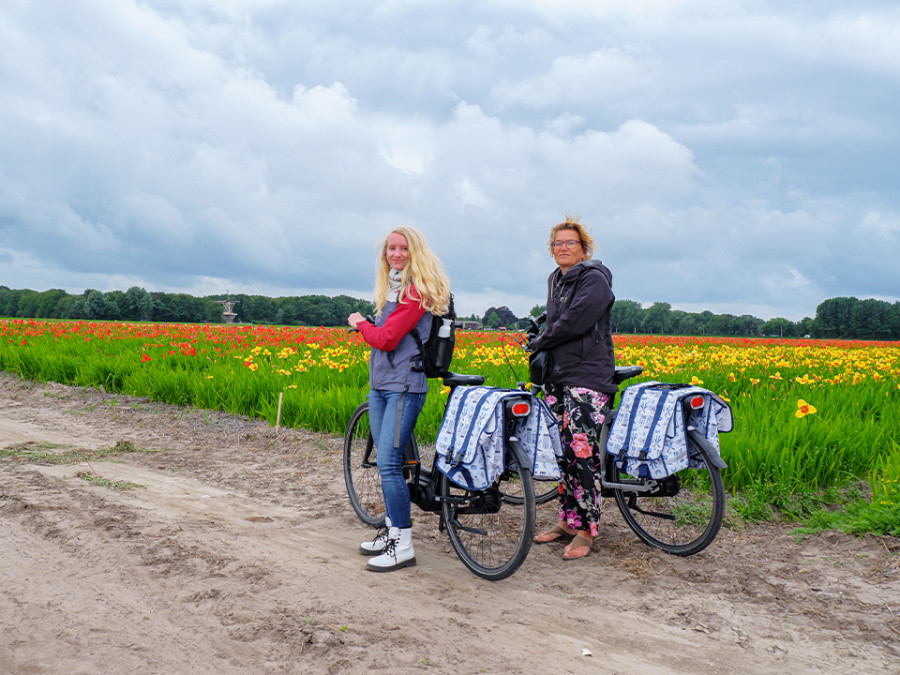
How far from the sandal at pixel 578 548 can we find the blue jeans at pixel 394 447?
3.63 feet

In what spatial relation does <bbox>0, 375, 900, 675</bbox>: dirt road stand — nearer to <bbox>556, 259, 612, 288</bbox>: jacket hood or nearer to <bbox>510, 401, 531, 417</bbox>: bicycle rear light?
<bbox>510, 401, 531, 417</bbox>: bicycle rear light

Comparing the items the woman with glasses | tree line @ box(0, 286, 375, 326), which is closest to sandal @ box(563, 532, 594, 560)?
the woman with glasses

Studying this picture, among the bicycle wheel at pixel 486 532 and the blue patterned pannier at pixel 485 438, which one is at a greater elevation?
the blue patterned pannier at pixel 485 438

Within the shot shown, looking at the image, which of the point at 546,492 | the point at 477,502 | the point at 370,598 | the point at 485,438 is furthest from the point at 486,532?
the point at 546,492

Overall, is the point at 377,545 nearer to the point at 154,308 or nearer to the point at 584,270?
the point at 584,270

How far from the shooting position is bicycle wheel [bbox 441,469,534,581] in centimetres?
359

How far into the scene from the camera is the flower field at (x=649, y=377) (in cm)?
534

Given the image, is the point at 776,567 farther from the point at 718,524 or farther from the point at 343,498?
the point at 343,498

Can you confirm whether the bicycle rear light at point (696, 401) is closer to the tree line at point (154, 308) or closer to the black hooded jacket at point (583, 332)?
the black hooded jacket at point (583, 332)

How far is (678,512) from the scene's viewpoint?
479cm

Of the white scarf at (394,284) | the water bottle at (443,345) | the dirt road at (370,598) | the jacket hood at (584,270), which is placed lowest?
the dirt road at (370,598)

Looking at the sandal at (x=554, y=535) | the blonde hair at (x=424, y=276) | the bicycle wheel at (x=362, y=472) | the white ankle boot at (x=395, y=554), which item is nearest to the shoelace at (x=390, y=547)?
the white ankle boot at (x=395, y=554)

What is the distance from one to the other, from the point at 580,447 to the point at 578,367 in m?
0.56

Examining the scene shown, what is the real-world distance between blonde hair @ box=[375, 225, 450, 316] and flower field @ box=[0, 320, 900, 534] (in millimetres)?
3092
